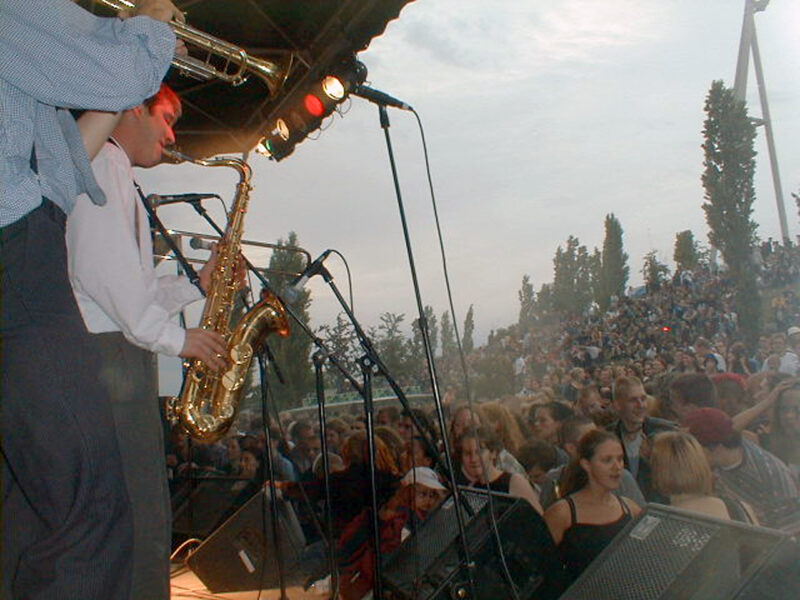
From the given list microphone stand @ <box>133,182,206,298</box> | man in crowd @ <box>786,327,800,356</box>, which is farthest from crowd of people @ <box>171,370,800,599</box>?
microphone stand @ <box>133,182,206,298</box>

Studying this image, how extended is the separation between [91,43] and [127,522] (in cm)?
86

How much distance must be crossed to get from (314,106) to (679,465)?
2.60 m

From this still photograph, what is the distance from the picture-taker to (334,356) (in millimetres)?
2637

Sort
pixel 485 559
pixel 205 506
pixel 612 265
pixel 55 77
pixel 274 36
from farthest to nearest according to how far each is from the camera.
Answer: pixel 205 506 → pixel 612 265 → pixel 274 36 → pixel 485 559 → pixel 55 77

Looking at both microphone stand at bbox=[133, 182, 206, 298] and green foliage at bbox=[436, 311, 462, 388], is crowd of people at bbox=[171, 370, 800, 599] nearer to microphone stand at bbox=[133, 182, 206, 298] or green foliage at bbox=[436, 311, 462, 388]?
green foliage at bbox=[436, 311, 462, 388]

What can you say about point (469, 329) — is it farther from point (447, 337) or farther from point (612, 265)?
point (612, 265)

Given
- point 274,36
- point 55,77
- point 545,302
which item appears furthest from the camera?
point 545,302

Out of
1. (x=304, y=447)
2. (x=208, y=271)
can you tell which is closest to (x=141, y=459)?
(x=208, y=271)

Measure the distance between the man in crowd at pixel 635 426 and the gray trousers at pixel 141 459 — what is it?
2277mm

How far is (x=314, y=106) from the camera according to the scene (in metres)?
3.57

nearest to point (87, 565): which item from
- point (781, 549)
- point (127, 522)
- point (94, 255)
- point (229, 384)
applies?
point (127, 522)

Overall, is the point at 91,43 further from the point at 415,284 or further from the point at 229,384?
the point at 229,384

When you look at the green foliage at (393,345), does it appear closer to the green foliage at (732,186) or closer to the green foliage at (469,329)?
the green foliage at (469,329)

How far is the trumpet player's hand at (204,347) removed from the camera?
1.89m
